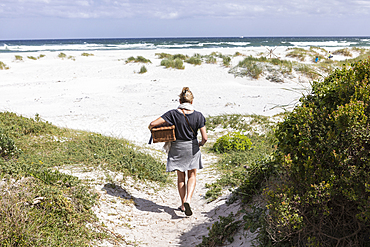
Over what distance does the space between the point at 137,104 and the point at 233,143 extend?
310 inches

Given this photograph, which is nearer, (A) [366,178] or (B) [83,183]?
(A) [366,178]

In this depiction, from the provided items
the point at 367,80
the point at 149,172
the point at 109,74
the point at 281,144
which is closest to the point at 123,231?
the point at 149,172

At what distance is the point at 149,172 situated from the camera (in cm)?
607

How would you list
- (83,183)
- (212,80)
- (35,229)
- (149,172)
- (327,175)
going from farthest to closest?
1. (212,80)
2. (149,172)
3. (83,183)
4. (35,229)
5. (327,175)

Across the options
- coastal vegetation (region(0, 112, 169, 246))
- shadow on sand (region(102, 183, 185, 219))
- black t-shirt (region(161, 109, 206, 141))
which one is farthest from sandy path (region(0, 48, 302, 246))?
black t-shirt (region(161, 109, 206, 141))

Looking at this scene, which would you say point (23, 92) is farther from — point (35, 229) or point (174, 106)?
point (35, 229)

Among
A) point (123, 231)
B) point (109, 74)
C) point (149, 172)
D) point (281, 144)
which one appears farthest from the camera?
point (109, 74)

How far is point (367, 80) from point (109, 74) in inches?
842

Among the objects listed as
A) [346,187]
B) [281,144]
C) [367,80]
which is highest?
[367,80]

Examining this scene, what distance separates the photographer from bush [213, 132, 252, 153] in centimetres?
770

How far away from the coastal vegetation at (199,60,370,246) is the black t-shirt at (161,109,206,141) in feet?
5.91

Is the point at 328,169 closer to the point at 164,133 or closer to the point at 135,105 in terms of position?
the point at 164,133

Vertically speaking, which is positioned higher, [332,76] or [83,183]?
[332,76]

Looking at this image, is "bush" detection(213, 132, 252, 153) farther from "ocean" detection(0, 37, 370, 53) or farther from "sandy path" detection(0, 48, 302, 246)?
"ocean" detection(0, 37, 370, 53)
